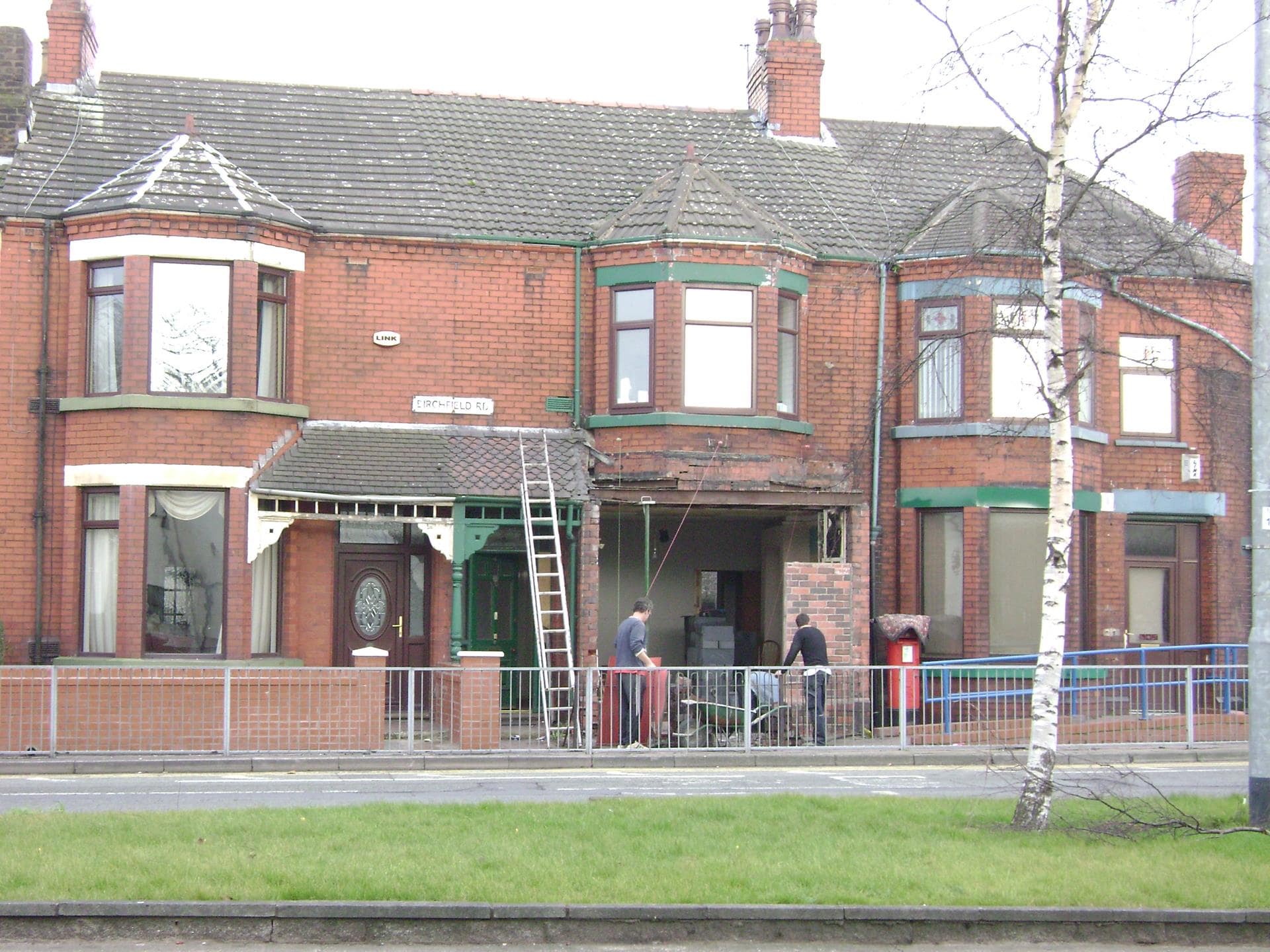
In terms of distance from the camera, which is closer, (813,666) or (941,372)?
(813,666)

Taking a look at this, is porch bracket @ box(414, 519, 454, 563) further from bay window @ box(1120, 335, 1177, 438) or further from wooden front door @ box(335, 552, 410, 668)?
bay window @ box(1120, 335, 1177, 438)

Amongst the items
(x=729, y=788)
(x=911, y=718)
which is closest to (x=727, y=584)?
(x=911, y=718)

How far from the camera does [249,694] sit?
17.8 metres

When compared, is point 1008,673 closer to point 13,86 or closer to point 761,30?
point 761,30

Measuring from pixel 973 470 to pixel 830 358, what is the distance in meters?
2.62

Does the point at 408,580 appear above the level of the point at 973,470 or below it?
below

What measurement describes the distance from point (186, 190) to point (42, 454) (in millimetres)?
3938

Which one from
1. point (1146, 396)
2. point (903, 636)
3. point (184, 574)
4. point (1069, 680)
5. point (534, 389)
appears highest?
point (1146, 396)

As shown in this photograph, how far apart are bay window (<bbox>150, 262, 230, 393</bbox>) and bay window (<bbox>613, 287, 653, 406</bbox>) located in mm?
5294

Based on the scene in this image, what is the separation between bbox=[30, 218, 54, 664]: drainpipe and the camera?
20172 mm

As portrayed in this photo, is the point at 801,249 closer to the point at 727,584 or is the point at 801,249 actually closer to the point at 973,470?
the point at 973,470

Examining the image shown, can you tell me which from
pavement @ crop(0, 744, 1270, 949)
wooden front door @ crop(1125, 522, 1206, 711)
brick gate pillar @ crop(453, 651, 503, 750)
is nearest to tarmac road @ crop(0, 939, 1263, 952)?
pavement @ crop(0, 744, 1270, 949)

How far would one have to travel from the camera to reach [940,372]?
22469 millimetres

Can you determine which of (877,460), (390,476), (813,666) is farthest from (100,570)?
(877,460)
